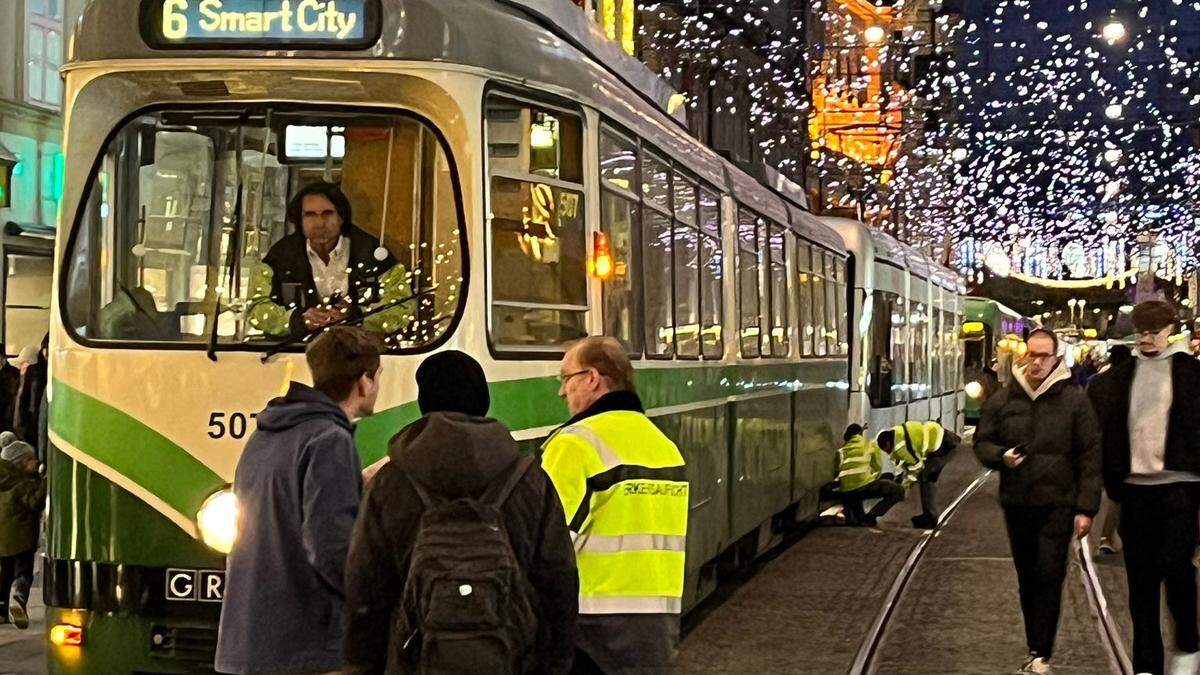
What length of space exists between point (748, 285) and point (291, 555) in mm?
8251

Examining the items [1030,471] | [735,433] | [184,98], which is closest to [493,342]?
[184,98]

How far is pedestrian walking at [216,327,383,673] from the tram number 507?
2.07 m

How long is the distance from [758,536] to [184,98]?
8.60 metres

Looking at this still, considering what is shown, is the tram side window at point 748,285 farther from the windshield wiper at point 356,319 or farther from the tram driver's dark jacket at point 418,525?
the tram driver's dark jacket at point 418,525

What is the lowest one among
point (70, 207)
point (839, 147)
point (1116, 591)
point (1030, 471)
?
point (1116, 591)

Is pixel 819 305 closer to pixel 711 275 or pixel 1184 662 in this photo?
pixel 711 275

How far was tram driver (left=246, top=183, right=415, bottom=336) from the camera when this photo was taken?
293 inches

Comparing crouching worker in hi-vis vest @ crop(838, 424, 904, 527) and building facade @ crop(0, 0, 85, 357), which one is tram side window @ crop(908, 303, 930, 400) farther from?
building facade @ crop(0, 0, 85, 357)

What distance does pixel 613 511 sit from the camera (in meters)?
5.02

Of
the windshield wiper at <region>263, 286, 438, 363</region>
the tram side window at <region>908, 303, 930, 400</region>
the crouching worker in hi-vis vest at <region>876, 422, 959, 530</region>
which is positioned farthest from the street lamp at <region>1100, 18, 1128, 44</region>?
the windshield wiper at <region>263, 286, 438, 363</region>

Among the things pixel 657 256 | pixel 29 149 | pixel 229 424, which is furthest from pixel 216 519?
pixel 29 149

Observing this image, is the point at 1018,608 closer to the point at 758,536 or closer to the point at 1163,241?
the point at 758,536

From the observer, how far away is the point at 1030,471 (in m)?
9.24

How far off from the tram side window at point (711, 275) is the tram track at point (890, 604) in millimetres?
1859
